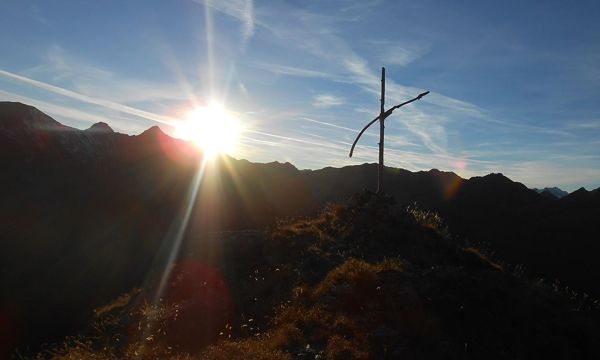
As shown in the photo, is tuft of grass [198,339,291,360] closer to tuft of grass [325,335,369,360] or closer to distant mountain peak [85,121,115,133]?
tuft of grass [325,335,369,360]

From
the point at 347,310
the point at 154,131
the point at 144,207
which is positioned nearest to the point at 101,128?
the point at 154,131

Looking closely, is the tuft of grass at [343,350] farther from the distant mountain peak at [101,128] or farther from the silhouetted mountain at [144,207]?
the distant mountain peak at [101,128]

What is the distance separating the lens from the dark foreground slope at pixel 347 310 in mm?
8930

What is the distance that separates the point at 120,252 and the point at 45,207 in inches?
1684

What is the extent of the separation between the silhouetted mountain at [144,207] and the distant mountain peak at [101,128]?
Result: 0.84 meters

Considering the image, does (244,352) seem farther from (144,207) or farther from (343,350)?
(144,207)

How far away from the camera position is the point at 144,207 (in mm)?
120750

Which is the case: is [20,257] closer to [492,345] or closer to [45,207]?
[45,207]

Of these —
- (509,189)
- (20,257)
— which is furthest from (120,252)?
(509,189)

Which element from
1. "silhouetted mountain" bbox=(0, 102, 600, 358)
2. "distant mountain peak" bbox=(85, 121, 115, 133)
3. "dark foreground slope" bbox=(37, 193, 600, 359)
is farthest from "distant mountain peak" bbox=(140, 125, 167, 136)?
"dark foreground slope" bbox=(37, 193, 600, 359)

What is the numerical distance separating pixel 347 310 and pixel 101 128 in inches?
7435

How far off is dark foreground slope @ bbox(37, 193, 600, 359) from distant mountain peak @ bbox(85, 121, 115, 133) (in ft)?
569

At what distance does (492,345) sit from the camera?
29.4 feet

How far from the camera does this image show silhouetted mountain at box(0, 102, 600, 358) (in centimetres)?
7088
